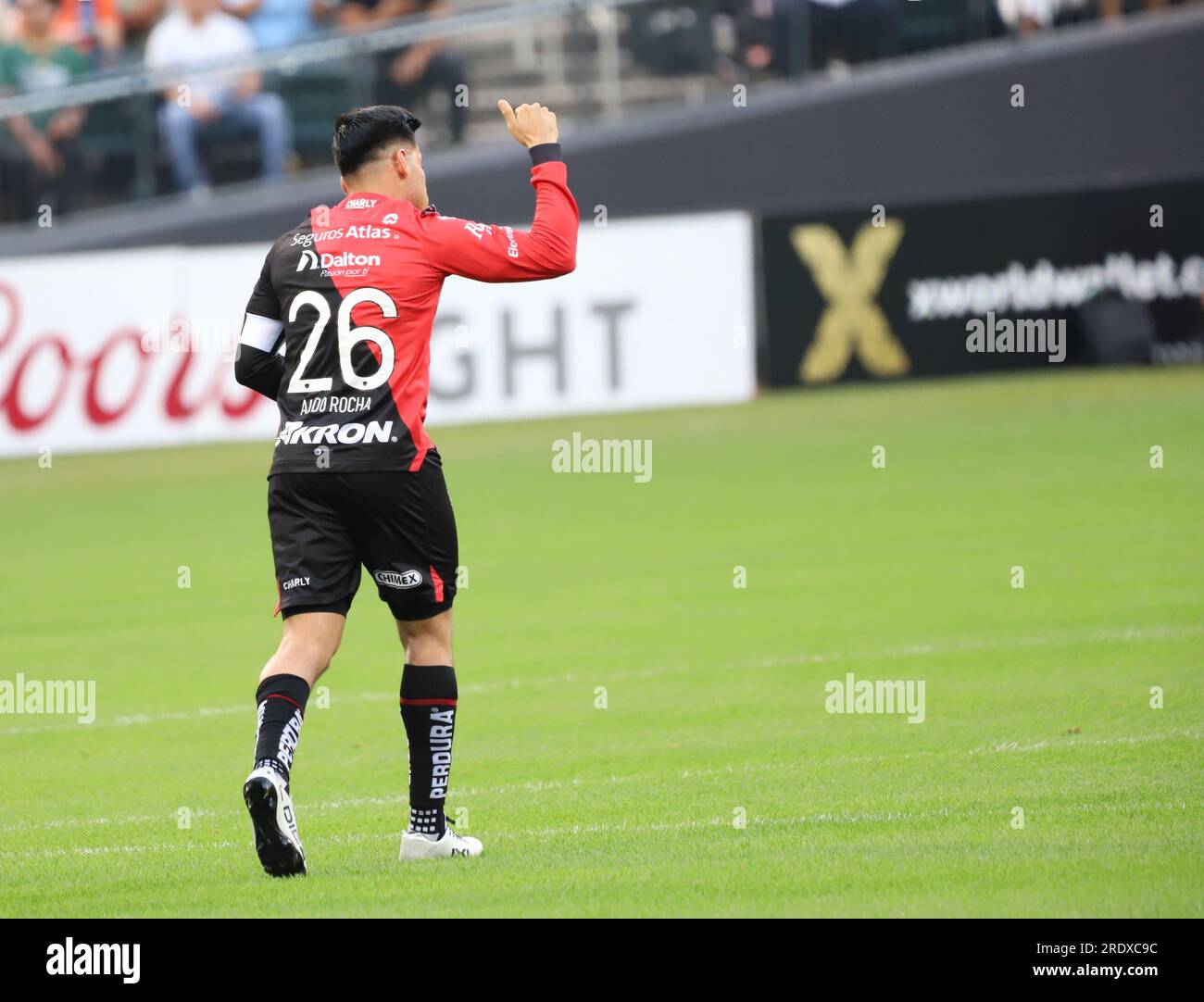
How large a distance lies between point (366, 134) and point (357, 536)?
126cm

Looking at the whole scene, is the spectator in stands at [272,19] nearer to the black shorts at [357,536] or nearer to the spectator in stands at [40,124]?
the spectator in stands at [40,124]

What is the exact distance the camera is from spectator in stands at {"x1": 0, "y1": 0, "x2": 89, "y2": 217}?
2166 centimetres

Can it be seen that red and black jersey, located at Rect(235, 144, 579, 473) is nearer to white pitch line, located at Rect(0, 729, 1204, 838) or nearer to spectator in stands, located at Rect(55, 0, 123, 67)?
white pitch line, located at Rect(0, 729, 1204, 838)

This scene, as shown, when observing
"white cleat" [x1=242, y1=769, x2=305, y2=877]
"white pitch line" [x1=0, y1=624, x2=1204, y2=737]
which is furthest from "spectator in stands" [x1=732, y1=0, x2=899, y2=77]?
"white cleat" [x1=242, y1=769, x2=305, y2=877]

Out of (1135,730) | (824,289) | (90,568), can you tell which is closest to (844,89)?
(824,289)

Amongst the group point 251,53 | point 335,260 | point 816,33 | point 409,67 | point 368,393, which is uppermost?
point 816,33

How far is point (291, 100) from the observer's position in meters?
22.9

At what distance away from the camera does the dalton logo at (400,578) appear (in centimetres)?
615

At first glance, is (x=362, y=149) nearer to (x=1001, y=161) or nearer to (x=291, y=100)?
(x=291, y=100)

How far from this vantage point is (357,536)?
6.19 meters

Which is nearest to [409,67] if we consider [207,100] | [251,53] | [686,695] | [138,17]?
[251,53]

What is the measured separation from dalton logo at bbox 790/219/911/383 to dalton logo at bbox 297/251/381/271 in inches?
703

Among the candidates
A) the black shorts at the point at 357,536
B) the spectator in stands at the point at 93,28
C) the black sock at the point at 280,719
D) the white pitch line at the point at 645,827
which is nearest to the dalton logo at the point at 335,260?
the black shorts at the point at 357,536

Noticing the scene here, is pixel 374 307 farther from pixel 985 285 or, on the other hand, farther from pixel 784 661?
pixel 985 285
